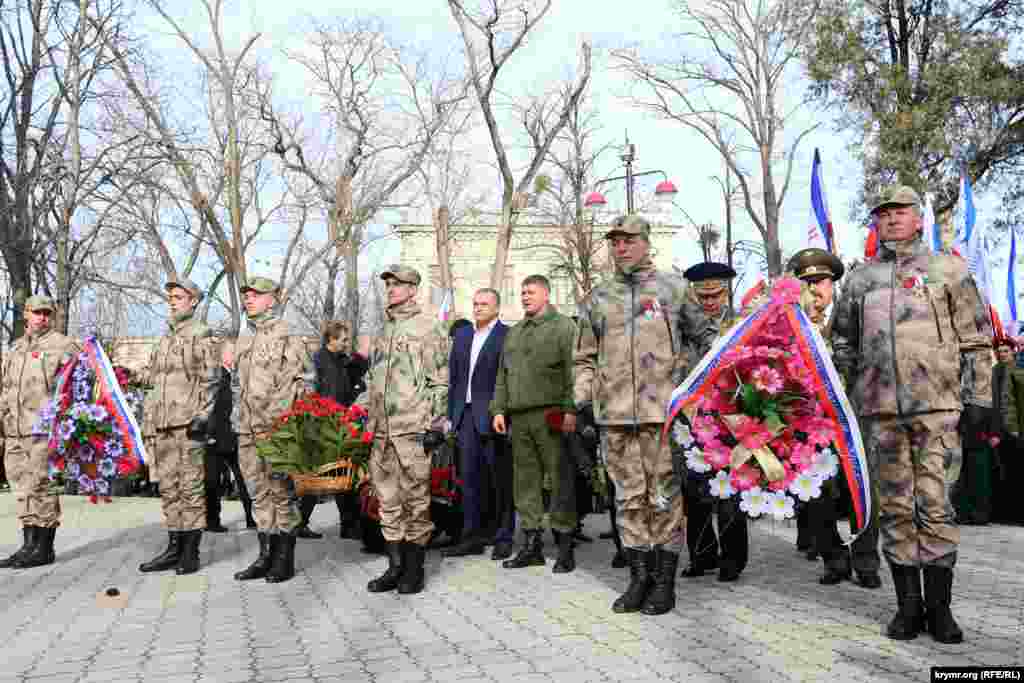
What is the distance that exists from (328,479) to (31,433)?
3.11 m

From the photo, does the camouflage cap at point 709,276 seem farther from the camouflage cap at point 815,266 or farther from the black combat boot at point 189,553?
Result: the black combat boot at point 189,553

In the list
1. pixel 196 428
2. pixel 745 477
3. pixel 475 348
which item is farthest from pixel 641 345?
pixel 196 428

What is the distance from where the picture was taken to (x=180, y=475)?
7852 millimetres

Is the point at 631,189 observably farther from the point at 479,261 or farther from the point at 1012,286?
the point at 479,261

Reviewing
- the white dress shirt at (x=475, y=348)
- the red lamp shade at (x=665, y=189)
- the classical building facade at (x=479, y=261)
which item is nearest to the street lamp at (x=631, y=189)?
the red lamp shade at (x=665, y=189)

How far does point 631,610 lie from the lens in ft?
19.1

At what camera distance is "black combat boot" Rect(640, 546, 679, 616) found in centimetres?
578

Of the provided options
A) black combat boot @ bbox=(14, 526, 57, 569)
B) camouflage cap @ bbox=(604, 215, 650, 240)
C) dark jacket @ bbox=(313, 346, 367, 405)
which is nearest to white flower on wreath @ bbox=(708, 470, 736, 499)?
camouflage cap @ bbox=(604, 215, 650, 240)

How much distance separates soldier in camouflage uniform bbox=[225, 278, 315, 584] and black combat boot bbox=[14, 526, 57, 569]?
7.57 feet

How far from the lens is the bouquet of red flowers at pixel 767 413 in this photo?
17.3ft

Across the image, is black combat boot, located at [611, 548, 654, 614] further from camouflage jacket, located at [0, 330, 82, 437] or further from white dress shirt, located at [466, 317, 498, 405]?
camouflage jacket, located at [0, 330, 82, 437]

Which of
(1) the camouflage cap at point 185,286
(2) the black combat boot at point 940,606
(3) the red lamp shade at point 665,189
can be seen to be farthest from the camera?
(3) the red lamp shade at point 665,189

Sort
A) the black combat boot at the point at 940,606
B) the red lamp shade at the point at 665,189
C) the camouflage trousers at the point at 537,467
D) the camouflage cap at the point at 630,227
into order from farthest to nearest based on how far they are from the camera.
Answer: the red lamp shade at the point at 665,189
the camouflage trousers at the point at 537,467
the camouflage cap at the point at 630,227
the black combat boot at the point at 940,606

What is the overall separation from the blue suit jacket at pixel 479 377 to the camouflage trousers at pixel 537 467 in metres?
0.69
